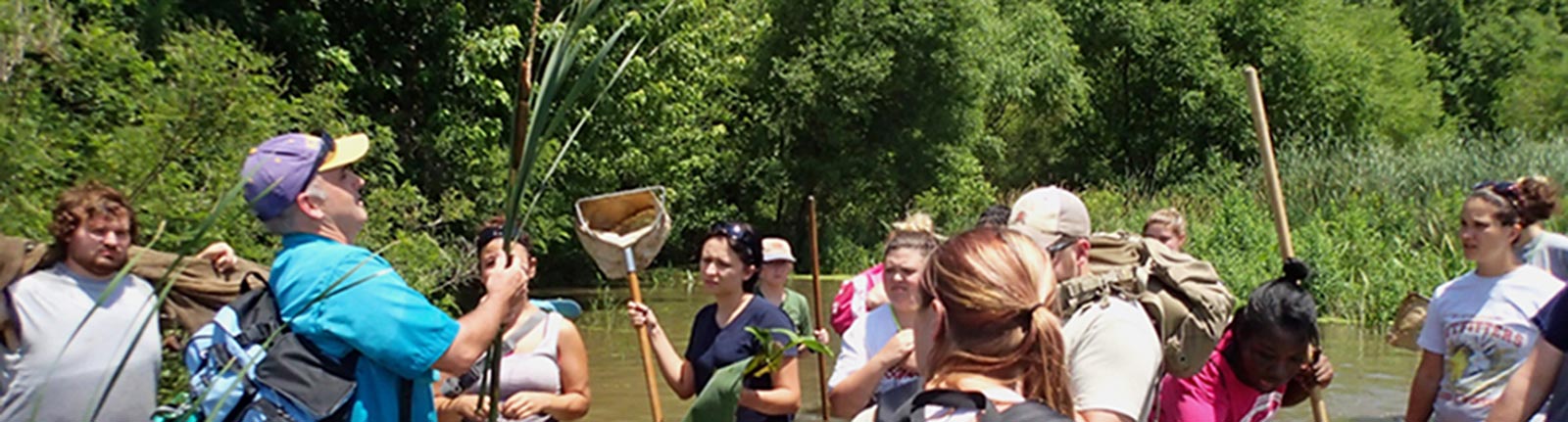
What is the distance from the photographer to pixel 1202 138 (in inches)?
1817

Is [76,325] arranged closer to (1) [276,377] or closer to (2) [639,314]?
(2) [639,314]

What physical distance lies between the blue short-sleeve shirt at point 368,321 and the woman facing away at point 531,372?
1748 millimetres

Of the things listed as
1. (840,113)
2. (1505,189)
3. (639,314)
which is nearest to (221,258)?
(639,314)

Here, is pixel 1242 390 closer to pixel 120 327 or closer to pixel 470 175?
pixel 120 327

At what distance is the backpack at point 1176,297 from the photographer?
4211 millimetres

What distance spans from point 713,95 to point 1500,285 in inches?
1253

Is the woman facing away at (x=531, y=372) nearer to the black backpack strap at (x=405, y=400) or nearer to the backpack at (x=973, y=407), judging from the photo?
the black backpack strap at (x=405, y=400)

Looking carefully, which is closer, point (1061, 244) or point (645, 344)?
point (1061, 244)

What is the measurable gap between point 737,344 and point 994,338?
122 inches

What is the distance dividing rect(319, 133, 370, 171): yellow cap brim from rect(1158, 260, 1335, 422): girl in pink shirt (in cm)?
232

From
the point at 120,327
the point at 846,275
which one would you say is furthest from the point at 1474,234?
the point at 846,275

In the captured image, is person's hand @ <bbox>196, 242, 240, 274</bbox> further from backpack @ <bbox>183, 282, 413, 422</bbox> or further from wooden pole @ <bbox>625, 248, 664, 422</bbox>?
backpack @ <bbox>183, 282, 413, 422</bbox>

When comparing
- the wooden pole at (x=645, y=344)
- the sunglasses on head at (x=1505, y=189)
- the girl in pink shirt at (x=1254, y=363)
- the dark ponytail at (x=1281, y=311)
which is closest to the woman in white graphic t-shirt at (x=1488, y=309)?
the sunglasses on head at (x=1505, y=189)

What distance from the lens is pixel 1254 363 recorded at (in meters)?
4.80
